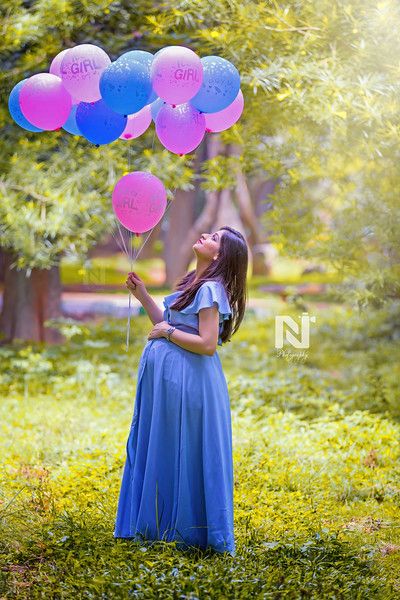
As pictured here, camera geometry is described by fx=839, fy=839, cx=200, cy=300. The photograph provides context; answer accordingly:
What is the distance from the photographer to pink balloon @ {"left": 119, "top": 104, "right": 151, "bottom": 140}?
489cm

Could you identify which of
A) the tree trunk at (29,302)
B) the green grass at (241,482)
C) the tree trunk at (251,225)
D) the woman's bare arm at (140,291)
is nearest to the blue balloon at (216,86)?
the woman's bare arm at (140,291)

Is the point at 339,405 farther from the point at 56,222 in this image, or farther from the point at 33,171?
the point at 33,171

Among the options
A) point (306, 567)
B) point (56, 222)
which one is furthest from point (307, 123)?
point (306, 567)

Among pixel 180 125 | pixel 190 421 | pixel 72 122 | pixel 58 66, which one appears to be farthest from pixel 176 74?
pixel 190 421

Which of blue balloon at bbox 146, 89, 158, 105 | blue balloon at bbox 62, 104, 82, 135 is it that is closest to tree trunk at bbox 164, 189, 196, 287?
blue balloon at bbox 62, 104, 82, 135

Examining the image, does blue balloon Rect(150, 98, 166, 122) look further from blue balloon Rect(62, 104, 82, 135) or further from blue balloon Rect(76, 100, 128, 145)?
blue balloon Rect(62, 104, 82, 135)

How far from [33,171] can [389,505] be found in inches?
191

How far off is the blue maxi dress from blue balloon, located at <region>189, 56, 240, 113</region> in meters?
1.08

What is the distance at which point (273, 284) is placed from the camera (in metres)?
21.5

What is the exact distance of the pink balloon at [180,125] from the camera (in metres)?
4.61

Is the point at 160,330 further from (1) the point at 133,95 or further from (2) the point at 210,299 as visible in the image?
(1) the point at 133,95

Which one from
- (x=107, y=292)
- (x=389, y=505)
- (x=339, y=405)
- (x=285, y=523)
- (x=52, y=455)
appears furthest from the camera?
(x=107, y=292)

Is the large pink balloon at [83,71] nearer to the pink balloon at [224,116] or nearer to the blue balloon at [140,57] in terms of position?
the blue balloon at [140,57]

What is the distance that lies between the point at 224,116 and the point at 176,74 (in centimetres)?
64
